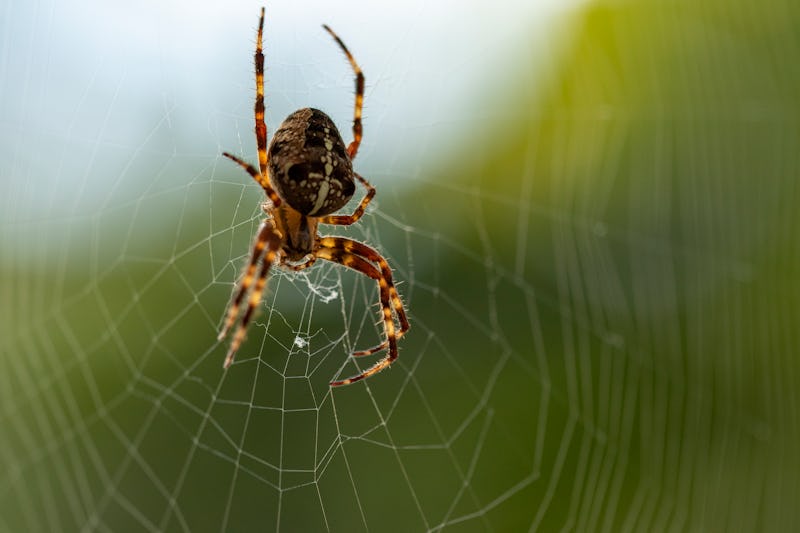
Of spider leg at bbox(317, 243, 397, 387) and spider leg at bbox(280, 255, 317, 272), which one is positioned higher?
spider leg at bbox(280, 255, 317, 272)

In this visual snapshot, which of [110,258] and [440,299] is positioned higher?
[110,258]

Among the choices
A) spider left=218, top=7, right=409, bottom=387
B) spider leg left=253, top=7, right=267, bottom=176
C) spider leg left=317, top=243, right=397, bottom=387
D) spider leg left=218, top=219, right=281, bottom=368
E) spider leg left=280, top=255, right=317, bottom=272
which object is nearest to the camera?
spider leg left=218, top=219, right=281, bottom=368

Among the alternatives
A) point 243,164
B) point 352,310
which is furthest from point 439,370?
point 243,164

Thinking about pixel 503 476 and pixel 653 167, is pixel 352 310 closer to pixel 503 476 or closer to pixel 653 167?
pixel 503 476

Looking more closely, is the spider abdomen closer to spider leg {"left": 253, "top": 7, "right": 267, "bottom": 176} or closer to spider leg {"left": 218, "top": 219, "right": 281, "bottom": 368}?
spider leg {"left": 253, "top": 7, "right": 267, "bottom": 176}

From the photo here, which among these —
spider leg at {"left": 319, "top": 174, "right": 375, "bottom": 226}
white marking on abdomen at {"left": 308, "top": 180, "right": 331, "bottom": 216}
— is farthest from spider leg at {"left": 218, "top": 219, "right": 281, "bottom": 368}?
spider leg at {"left": 319, "top": 174, "right": 375, "bottom": 226}

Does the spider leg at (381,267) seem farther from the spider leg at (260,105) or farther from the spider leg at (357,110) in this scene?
the spider leg at (260,105)
